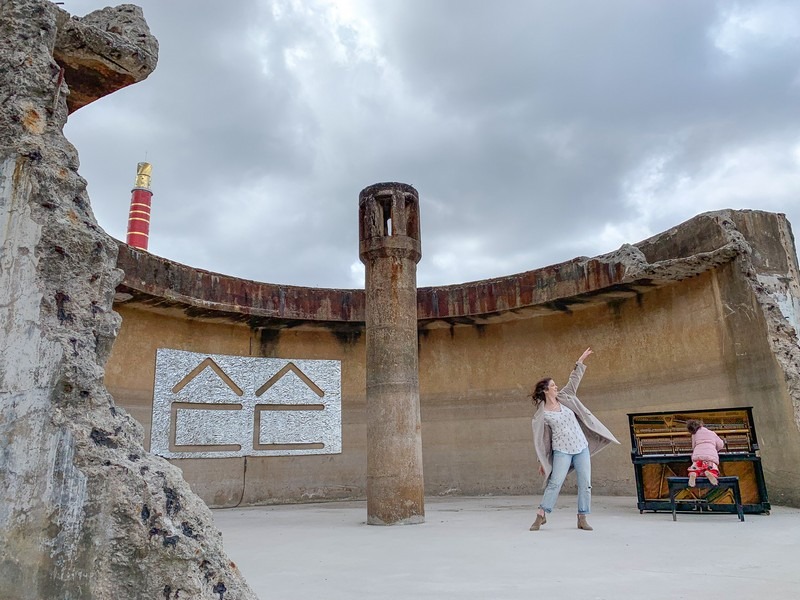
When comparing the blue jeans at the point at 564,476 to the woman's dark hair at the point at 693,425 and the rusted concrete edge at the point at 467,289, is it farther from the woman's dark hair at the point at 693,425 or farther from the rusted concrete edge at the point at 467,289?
the rusted concrete edge at the point at 467,289

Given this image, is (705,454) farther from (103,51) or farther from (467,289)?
(103,51)

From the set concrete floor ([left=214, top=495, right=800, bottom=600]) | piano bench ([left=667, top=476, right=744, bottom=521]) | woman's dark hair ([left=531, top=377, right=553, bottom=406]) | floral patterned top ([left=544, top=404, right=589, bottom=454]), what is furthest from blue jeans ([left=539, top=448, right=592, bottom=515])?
piano bench ([left=667, top=476, right=744, bottom=521])

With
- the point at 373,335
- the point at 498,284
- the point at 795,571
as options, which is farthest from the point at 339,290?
the point at 795,571

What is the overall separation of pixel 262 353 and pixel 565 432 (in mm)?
8196

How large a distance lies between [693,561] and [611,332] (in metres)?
8.04

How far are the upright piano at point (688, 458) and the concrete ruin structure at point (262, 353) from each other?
0.76 m

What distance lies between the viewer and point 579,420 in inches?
314

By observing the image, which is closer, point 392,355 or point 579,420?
point 579,420

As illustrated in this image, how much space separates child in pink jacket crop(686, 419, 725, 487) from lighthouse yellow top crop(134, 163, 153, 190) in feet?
167

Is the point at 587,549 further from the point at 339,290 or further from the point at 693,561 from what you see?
the point at 339,290

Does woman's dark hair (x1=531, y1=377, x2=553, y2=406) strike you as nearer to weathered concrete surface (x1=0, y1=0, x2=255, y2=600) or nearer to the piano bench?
the piano bench

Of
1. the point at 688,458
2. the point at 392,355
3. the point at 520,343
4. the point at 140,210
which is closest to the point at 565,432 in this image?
the point at 688,458

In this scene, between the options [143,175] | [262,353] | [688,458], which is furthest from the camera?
[143,175]

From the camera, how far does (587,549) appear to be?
555 cm
